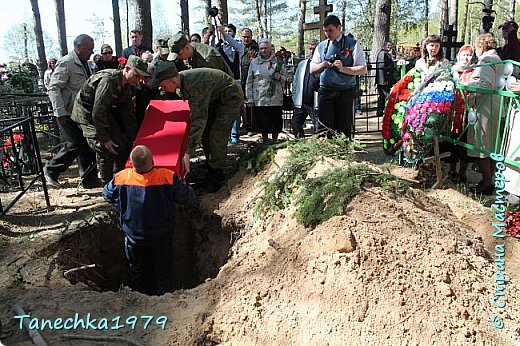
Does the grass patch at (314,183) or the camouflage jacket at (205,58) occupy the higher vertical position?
the camouflage jacket at (205,58)

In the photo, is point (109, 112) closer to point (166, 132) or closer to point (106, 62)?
point (166, 132)

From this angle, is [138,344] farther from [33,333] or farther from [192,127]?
[192,127]

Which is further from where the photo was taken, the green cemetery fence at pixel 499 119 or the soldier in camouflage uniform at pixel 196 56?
the soldier in camouflage uniform at pixel 196 56

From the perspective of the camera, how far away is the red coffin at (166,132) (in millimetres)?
4531

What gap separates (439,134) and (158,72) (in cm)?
317

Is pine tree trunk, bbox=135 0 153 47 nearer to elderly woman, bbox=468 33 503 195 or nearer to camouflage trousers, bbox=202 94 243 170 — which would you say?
camouflage trousers, bbox=202 94 243 170

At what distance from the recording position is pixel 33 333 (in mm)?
2738

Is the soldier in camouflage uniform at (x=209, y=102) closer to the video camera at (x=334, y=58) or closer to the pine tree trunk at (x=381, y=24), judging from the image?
the video camera at (x=334, y=58)

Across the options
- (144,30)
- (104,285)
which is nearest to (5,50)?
(144,30)

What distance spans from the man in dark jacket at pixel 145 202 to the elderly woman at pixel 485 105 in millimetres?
3156

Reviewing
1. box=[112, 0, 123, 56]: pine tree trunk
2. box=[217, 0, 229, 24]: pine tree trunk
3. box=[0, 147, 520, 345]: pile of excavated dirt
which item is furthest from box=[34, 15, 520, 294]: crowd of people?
box=[112, 0, 123, 56]: pine tree trunk

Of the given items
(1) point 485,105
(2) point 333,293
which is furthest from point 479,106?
(2) point 333,293

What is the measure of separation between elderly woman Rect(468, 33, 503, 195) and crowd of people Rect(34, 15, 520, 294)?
0.04 ft

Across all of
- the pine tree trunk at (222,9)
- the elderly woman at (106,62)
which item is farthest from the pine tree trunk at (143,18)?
the elderly woman at (106,62)
